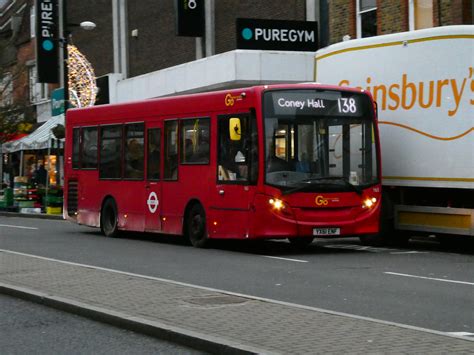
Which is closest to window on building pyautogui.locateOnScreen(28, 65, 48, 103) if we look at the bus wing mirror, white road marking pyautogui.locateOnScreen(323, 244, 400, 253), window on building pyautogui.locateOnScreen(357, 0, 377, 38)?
window on building pyautogui.locateOnScreen(357, 0, 377, 38)

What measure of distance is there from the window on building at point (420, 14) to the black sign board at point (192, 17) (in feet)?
36.2

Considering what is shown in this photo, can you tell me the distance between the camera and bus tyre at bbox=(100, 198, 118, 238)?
72.9ft

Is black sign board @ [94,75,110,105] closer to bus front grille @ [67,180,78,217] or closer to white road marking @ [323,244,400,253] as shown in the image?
bus front grille @ [67,180,78,217]

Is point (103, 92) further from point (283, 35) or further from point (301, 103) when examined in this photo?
point (301, 103)

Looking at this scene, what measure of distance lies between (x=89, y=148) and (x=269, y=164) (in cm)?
718

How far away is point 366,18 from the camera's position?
28.2m

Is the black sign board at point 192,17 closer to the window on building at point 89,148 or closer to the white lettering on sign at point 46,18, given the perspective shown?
the white lettering on sign at point 46,18

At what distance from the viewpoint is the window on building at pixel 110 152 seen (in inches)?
856

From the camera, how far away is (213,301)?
10.5 m

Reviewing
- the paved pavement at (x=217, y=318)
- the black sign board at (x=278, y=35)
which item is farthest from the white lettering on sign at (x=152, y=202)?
the black sign board at (x=278, y=35)

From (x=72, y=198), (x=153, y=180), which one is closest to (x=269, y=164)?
(x=153, y=180)

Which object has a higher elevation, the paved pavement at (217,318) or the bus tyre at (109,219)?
the bus tyre at (109,219)

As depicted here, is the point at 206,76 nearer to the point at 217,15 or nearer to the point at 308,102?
the point at 217,15

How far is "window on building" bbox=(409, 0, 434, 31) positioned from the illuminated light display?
1280cm
